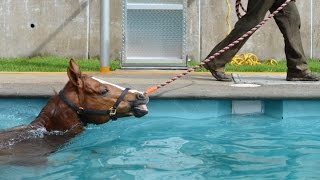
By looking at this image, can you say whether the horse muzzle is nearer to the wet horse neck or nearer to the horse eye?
the horse eye

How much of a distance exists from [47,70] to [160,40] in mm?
1770

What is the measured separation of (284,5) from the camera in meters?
7.97

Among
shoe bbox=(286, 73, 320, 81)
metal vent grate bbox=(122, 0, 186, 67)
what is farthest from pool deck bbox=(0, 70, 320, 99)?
metal vent grate bbox=(122, 0, 186, 67)

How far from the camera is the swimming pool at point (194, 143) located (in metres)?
5.33

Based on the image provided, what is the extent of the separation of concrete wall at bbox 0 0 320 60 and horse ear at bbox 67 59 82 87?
272 inches

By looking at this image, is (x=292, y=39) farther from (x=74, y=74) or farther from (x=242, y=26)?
(x=74, y=74)

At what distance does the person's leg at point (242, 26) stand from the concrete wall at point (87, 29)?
3.74m

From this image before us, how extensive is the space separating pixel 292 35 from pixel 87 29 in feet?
15.8

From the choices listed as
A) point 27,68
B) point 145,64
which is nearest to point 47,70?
point 27,68

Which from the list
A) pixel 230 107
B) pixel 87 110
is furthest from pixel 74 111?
pixel 230 107

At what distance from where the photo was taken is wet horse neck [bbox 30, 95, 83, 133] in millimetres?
5500

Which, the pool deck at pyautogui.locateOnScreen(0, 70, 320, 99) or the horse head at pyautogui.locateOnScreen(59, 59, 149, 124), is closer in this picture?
the horse head at pyautogui.locateOnScreen(59, 59, 149, 124)

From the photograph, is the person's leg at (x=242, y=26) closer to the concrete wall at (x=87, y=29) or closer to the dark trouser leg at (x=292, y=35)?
the dark trouser leg at (x=292, y=35)

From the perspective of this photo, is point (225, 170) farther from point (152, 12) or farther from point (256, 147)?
point (152, 12)
